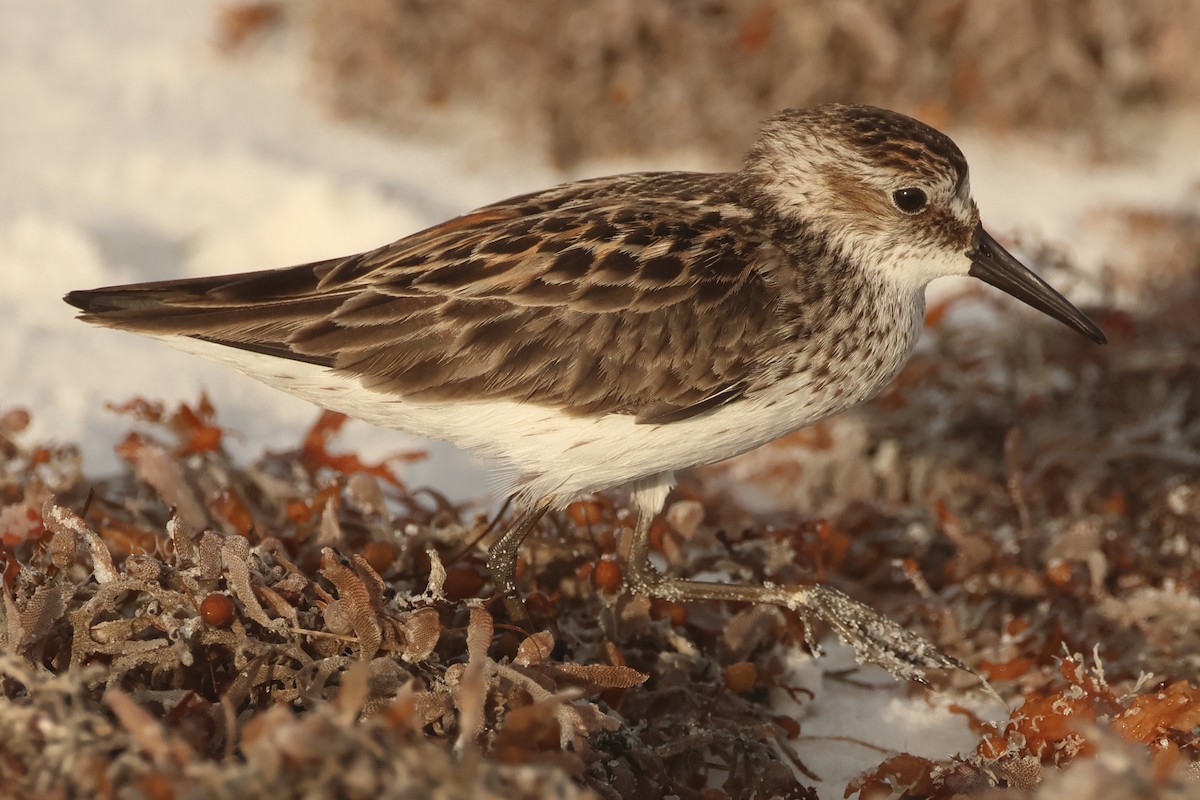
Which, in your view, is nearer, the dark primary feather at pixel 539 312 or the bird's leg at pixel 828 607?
the dark primary feather at pixel 539 312

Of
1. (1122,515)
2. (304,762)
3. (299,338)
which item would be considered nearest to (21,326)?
(299,338)

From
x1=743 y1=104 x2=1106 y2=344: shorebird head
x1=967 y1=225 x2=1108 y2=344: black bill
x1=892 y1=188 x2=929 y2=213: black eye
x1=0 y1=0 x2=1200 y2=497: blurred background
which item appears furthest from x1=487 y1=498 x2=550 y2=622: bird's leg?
x1=0 y1=0 x2=1200 y2=497: blurred background

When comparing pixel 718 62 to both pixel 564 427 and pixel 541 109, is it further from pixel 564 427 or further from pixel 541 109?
pixel 564 427

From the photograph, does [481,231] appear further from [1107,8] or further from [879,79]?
[1107,8]

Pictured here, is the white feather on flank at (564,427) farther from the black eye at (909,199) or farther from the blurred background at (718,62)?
the blurred background at (718,62)

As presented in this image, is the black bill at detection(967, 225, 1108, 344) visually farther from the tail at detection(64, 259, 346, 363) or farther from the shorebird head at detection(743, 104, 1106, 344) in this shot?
the tail at detection(64, 259, 346, 363)

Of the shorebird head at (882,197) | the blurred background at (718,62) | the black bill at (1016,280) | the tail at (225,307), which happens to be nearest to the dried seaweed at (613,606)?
the tail at (225,307)

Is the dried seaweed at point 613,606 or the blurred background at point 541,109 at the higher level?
the blurred background at point 541,109
